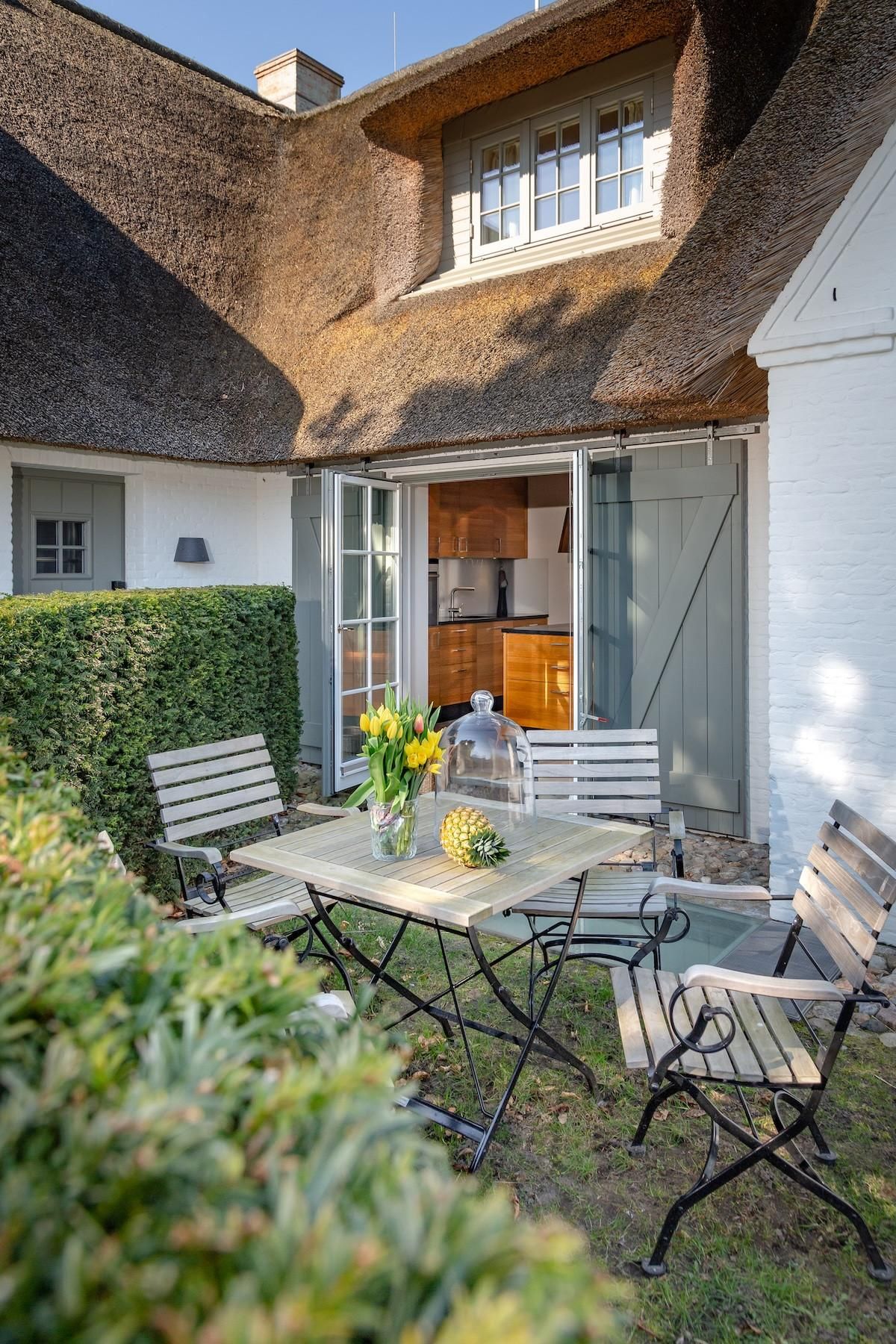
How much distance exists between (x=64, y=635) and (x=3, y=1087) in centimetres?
307

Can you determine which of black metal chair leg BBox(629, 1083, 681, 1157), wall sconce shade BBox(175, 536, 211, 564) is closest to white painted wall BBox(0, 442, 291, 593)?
wall sconce shade BBox(175, 536, 211, 564)

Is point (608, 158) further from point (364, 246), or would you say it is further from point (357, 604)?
point (357, 604)

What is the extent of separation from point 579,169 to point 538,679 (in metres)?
4.43

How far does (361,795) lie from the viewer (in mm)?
2682

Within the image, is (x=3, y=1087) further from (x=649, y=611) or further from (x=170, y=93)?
(x=170, y=93)

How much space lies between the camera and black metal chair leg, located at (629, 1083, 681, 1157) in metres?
2.15

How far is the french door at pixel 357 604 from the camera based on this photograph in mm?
6195

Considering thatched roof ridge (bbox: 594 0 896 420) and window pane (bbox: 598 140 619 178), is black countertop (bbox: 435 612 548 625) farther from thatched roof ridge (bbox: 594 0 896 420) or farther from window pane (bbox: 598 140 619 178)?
thatched roof ridge (bbox: 594 0 896 420)

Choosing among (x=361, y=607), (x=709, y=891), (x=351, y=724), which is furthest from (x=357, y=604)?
(x=709, y=891)

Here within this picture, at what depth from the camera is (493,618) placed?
10250 millimetres

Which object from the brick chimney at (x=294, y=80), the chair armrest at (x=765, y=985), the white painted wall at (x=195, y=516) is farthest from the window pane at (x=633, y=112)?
the chair armrest at (x=765, y=985)

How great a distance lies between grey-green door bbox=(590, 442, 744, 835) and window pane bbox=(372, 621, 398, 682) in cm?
194

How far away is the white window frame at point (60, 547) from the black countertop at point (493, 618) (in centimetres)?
388

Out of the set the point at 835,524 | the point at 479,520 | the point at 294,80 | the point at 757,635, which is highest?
the point at 294,80
